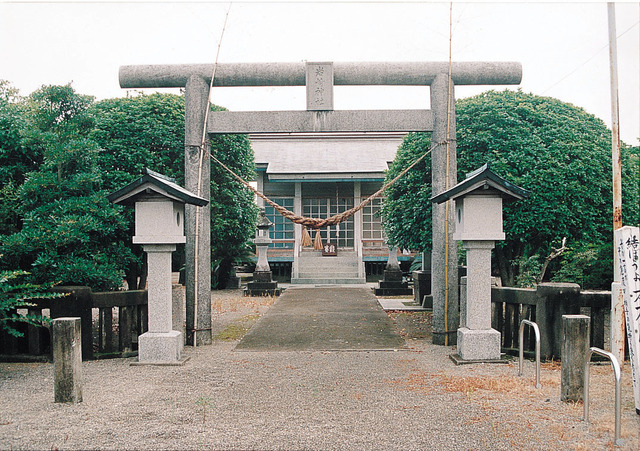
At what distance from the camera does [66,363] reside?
506cm

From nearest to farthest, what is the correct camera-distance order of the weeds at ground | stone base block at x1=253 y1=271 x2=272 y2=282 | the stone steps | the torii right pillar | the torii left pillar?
the weeds at ground → the torii right pillar → the torii left pillar → stone base block at x1=253 y1=271 x2=272 y2=282 → the stone steps

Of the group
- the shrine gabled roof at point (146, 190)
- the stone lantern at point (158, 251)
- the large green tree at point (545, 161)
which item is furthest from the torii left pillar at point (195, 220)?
the large green tree at point (545, 161)

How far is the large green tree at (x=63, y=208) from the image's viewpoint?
6.98 m

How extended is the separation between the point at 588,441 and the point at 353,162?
57.8 feet

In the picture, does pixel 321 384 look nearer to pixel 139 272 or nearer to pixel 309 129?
pixel 309 129

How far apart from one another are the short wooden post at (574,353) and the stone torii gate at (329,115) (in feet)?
9.60

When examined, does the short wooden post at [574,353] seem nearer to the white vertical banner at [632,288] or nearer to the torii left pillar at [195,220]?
the white vertical banner at [632,288]

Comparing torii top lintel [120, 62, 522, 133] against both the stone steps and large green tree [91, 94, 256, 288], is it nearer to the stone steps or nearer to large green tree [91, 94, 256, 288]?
large green tree [91, 94, 256, 288]

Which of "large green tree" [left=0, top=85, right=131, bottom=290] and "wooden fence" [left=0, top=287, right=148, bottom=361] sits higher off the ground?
"large green tree" [left=0, top=85, right=131, bottom=290]

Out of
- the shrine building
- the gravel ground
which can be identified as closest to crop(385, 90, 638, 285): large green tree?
the gravel ground

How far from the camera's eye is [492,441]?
408 cm

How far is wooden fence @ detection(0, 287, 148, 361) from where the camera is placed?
6902 mm

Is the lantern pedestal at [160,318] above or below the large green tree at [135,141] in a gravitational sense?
below

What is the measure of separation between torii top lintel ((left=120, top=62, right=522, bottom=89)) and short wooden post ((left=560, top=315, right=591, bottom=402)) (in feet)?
14.9
